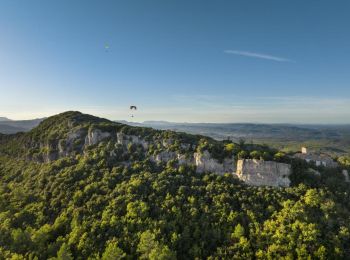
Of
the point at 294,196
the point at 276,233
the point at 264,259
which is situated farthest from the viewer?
the point at 294,196

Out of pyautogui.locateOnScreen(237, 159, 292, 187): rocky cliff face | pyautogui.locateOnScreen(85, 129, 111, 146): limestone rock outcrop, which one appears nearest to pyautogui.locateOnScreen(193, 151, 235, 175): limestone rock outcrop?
pyautogui.locateOnScreen(237, 159, 292, 187): rocky cliff face

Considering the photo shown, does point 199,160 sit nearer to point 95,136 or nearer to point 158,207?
point 158,207

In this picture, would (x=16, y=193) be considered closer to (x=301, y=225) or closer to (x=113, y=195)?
(x=113, y=195)

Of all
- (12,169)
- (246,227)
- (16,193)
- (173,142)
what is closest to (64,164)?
(16,193)

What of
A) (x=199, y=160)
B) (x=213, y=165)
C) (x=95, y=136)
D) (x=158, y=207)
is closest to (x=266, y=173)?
(x=213, y=165)

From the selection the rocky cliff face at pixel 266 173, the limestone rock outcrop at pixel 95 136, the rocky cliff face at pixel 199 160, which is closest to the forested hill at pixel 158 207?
the limestone rock outcrop at pixel 95 136

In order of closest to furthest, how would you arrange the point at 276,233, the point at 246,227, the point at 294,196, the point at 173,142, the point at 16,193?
1. the point at 276,233
2. the point at 246,227
3. the point at 294,196
4. the point at 16,193
5. the point at 173,142

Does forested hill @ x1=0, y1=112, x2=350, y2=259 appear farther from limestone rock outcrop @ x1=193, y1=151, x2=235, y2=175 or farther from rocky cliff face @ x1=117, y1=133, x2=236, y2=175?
limestone rock outcrop @ x1=193, y1=151, x2=235, y2=175
